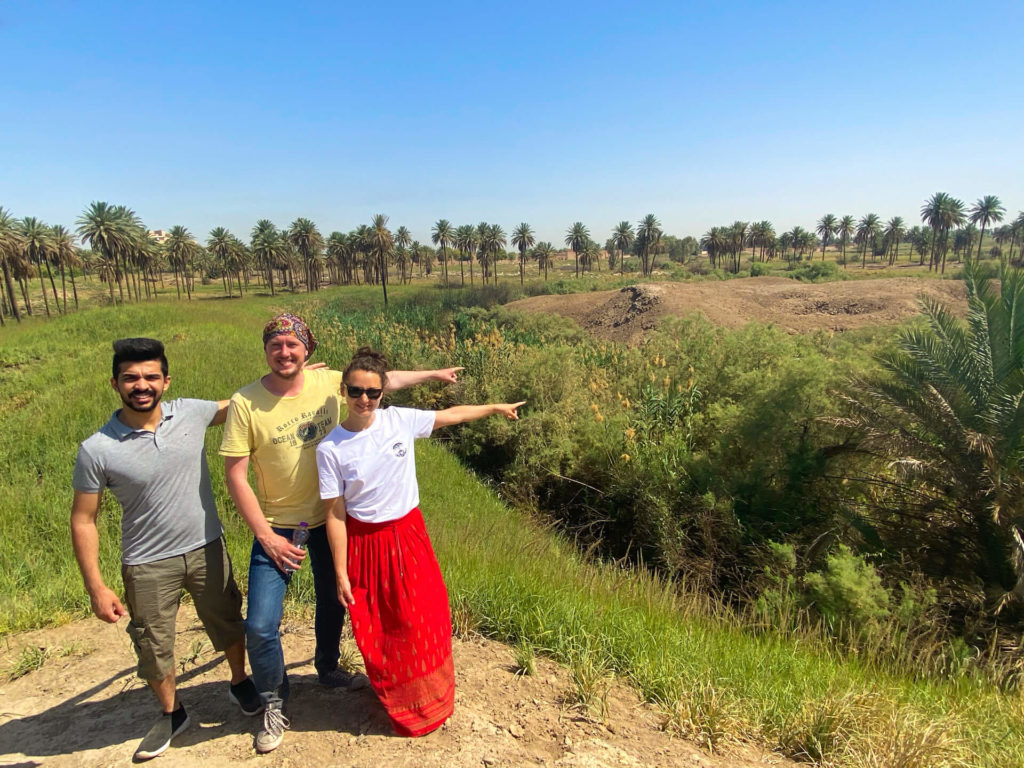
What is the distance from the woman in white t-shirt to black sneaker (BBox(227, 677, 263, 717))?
773mm

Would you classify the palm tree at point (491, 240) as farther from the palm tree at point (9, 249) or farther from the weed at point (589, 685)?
the weed at point (589, 685)

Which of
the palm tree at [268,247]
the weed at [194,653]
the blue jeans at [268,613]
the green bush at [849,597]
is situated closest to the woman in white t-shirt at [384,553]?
the blue jeans at [268,613]

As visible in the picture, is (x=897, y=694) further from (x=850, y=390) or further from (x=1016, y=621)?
(x=850, y=390)

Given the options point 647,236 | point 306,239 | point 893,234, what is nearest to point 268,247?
point 306,239

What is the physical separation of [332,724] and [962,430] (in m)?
5.52

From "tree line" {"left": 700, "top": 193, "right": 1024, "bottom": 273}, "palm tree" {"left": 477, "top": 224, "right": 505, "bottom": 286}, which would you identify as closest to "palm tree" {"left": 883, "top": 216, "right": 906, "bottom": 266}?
"tree line" {"left": 700, "top": 193, "right": 1024, "bottom": 273}

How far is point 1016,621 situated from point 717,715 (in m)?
3.43

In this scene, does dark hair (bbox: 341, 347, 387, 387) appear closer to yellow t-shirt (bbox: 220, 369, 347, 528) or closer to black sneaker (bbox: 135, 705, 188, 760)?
yellow t-shirt (bbox: 220, 369, 347, 528)

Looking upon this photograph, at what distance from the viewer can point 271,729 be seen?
8.61 feet

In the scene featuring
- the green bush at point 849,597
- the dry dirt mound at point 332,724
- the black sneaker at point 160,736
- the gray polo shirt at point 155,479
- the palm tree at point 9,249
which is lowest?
the green bush at point 849,597

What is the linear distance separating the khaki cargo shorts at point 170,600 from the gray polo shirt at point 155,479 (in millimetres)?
61

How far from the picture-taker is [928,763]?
2400mm

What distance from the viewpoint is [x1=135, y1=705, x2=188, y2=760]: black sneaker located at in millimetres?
2568

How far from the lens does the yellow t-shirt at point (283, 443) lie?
2.56 m
